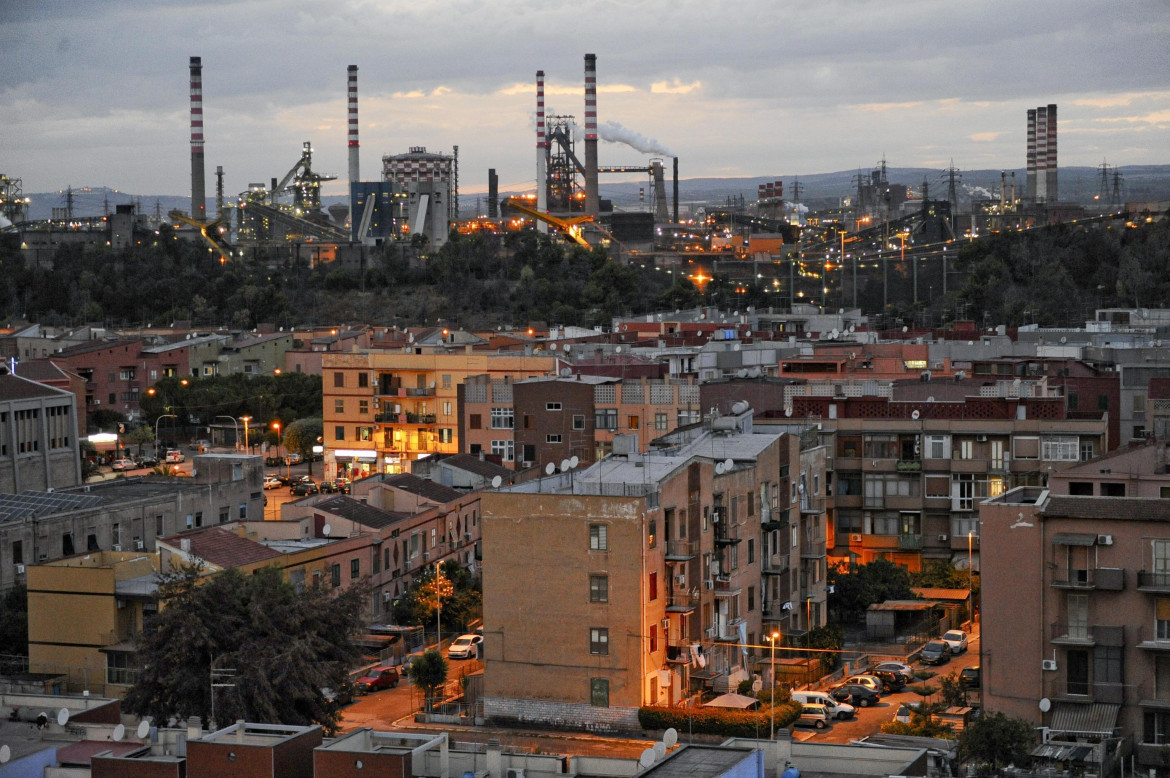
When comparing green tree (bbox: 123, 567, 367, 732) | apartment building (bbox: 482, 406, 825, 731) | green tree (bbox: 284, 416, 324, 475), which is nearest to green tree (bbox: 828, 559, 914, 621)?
apartment building (bbox: 482, 406, 825, 731)

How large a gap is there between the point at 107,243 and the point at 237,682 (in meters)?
50.5

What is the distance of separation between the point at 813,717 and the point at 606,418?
917 cm

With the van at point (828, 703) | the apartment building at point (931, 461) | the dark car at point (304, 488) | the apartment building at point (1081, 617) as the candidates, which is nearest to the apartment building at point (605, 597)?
the van at point (828, 703)

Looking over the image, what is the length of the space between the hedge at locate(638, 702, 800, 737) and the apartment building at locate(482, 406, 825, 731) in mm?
191

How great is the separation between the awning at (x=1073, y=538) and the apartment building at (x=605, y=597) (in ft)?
10.1

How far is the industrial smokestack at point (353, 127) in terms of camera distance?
6091 cm

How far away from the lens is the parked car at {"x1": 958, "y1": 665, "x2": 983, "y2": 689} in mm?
12994

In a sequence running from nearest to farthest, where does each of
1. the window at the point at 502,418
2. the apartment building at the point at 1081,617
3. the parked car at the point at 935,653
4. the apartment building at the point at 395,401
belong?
the apartment building at the point at 1081,617
the parked car at the point at 935,653
the window at the point at 502,418
the apartment building at the point at 395,401

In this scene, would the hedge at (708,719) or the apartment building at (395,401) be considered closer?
the hedge at (708,719)

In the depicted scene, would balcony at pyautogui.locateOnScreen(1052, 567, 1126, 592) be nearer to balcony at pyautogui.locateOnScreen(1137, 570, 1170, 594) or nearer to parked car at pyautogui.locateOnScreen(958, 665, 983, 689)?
Answer: balcony at pyautogui.locateOnScreen(1137, 570, 1170, 594)

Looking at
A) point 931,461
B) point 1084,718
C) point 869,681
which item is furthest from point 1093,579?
point 931,461

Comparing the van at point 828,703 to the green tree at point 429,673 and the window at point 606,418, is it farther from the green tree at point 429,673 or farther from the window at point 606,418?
the window at point 606,418

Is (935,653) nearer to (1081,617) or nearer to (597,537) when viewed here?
(1081,617)

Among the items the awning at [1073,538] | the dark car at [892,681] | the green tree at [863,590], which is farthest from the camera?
the green tree at [863,590]
